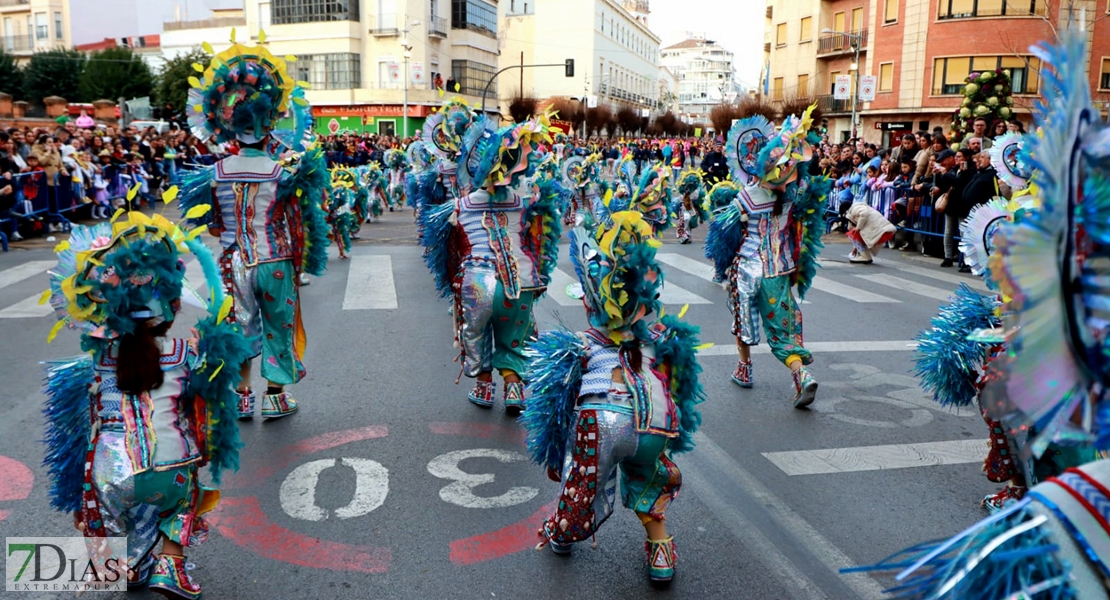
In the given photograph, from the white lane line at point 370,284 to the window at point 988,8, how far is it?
32.6 metres

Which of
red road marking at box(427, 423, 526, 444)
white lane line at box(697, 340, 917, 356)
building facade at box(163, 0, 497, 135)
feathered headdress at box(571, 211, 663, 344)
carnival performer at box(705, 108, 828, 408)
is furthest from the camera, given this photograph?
building facade at box(163, 0, 497, 135)

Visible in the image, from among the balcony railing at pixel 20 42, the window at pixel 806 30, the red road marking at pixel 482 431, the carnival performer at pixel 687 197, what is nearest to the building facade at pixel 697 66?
the window at pixel 806 30

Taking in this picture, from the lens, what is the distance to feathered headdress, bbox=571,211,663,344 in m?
3.51

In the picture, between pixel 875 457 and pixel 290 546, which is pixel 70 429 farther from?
pixel 875 457

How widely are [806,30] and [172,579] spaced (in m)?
51.7

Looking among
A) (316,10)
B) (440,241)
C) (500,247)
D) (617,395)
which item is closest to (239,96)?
(440,241)

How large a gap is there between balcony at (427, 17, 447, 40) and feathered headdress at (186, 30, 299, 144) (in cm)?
5553

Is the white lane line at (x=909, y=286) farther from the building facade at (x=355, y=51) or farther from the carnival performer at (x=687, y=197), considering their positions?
the building facade at (x=355, y=51)

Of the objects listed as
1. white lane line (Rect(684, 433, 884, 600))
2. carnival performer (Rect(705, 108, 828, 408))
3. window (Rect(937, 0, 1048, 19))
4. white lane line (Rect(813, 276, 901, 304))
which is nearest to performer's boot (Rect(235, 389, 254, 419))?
white lane line (Rect(684, 433, 884, 600))

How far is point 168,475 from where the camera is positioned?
3191 mm

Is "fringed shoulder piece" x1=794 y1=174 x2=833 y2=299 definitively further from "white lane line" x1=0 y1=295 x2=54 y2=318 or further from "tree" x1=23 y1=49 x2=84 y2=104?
"tree" x1=23 y1=49 x2=84 y2=104

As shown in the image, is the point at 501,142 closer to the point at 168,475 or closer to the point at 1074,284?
the point at 168,475

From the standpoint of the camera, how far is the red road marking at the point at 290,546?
3705 millimetres

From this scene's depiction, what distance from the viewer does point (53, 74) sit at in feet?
172
